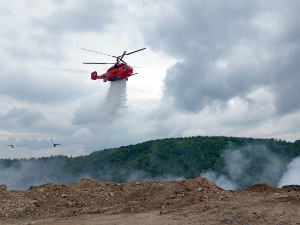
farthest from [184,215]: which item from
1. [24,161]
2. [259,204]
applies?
[24,161]

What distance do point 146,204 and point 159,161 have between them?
70790 millimetres

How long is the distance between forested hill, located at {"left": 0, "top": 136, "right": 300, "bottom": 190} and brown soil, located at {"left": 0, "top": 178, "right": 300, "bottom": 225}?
5244 cm

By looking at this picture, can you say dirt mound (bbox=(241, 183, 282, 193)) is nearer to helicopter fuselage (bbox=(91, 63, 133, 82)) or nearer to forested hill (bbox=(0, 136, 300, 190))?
helicopter fuselage (bbox=(91, 63, 133, 82))

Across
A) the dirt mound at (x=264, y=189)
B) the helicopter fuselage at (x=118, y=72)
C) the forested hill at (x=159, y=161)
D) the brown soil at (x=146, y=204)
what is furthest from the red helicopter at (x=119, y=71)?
the forested hill at (x=159, y=161)

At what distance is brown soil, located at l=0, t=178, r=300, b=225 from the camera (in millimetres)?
14539

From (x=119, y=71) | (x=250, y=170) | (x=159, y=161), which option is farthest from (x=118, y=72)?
(x=159, y=161)

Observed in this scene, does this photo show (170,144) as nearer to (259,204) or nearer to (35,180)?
(35,180)

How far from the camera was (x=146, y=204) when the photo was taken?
1852 cm

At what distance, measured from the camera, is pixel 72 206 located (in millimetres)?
19328

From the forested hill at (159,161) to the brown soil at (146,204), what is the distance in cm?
5244

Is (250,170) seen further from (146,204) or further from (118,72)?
(146,204)

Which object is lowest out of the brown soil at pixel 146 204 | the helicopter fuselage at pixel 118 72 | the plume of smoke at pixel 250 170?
the plume of smoke at pixel 250 170

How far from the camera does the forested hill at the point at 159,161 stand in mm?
75562

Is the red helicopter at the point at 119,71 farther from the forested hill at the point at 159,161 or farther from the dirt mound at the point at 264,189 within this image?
the forested hill at the point at 159,161
